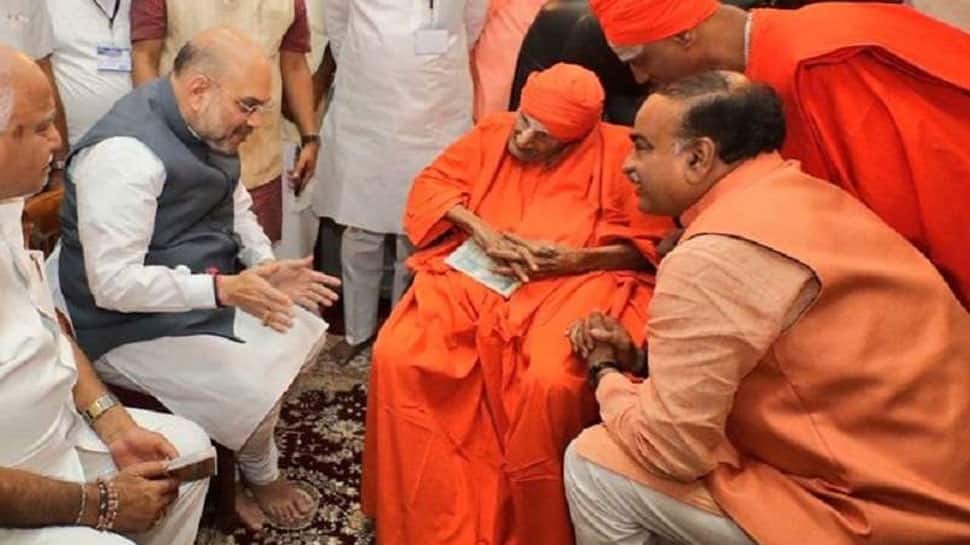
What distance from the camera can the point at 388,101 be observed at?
11.0ft

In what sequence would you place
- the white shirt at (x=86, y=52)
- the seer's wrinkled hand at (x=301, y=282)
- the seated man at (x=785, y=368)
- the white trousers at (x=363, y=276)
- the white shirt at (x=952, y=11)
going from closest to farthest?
the seated man at (x=785, y=368), the seer's wrinkled hand at (x=301, y=282), the white shirt at (x=86, y=52), the white shirt at (x=952, y=11), the white trousers at (x=363, y=276)

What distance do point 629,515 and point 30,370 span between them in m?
1.13

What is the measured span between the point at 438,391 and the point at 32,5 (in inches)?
58.6

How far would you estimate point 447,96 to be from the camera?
11.1ft

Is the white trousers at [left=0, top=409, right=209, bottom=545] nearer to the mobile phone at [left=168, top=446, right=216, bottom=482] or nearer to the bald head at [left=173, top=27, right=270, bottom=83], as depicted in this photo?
the mobile phone at [left=168, top=446, right=216, bottom=482]

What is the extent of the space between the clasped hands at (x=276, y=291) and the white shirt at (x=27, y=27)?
96 cm

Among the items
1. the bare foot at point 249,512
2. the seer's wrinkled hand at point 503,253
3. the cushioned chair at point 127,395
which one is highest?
the seer's wrinkled hand at point 503,253

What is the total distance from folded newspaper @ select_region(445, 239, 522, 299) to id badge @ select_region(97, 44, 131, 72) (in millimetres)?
1109

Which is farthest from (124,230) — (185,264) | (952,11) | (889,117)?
(952,11)

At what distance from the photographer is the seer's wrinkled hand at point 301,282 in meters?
2.51

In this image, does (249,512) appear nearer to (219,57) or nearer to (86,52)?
(219,57)

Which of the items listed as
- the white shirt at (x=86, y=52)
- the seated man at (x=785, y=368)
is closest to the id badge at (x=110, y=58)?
the white shirt at (x=86, y=52)

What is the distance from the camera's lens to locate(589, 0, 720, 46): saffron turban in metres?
2.31

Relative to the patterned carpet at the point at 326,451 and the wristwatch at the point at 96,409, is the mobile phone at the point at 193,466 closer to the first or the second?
the wristwatch at the point at 96,409
